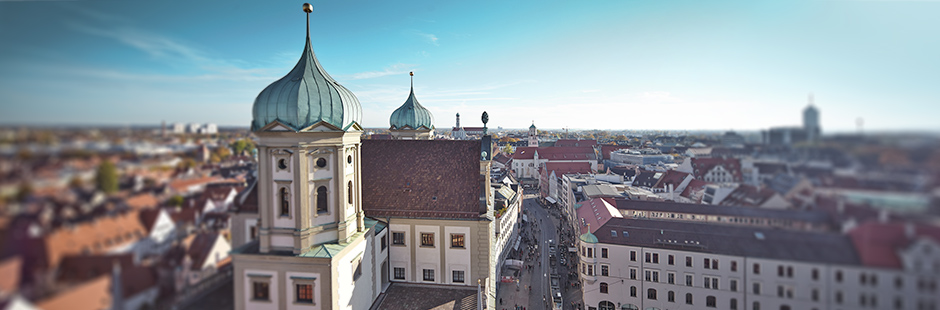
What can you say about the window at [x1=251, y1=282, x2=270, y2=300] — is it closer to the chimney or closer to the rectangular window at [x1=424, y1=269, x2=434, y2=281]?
the rectangular window at [x1=424, y1=269, x2=434, y2=281]

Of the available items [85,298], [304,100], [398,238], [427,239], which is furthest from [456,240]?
[85,298]

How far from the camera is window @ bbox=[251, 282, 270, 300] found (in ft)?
30.6

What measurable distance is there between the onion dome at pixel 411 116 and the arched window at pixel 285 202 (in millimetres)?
16488

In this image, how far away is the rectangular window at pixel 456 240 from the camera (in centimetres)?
1474

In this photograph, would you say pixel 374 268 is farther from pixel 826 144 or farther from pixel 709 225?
pixel 826 144

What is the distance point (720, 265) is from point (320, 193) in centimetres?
1186

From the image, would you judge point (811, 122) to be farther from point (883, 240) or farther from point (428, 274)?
point (428, 274)

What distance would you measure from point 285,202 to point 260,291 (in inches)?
96.8

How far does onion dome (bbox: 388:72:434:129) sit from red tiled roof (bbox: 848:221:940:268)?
23490 mm

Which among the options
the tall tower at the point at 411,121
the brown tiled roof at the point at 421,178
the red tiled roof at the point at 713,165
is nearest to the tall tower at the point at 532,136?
the tall tower at the point at 411,121

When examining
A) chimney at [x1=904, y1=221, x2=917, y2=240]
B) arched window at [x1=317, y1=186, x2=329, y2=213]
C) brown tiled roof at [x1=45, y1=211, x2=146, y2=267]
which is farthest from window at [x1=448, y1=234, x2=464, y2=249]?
chimney at [x1=904, y1=221, x2=917, y2=240]

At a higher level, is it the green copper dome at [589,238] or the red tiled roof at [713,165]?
the red tiled roof at [713,165]

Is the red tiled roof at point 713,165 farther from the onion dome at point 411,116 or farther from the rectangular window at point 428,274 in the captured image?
the onion dome at point 411,116

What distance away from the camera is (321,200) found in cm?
1133
